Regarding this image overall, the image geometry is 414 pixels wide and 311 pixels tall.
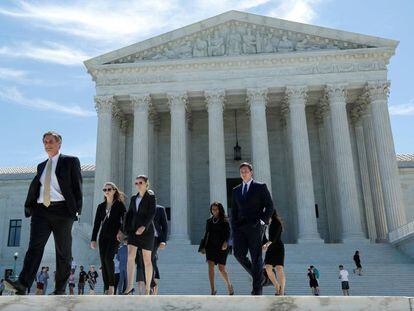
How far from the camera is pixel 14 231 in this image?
4509 centimetres

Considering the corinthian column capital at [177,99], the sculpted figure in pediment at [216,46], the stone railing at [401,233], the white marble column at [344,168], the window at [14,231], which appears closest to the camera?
the stone railing at [401,233]

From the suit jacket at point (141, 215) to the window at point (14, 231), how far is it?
129 feet

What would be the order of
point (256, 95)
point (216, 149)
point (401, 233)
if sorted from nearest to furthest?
point (401, 233)
point (216, 149)
point (256, 95)

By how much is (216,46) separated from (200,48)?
4.16 ft

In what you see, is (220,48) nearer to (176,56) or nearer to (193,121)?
(176,56)

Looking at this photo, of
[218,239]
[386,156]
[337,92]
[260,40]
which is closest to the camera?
[218,239]

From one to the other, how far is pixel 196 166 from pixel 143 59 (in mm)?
10271

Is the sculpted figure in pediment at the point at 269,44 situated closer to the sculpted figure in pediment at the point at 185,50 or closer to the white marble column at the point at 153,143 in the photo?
the sculpted figure in pediment at the point at 185,50

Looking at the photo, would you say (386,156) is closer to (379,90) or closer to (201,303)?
(379,90)

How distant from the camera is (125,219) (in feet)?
31.2

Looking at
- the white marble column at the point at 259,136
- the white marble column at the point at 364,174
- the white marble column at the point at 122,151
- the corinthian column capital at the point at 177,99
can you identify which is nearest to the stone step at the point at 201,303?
the white marble column at the point at 259,136

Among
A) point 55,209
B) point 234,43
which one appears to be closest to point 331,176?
point 234,43

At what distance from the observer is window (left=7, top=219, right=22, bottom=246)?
4458 cm

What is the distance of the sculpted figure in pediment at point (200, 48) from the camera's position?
36.0m
